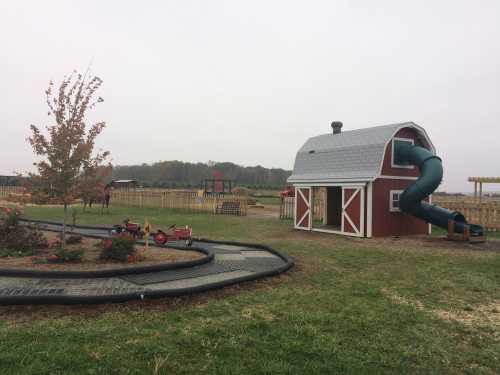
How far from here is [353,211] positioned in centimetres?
1547

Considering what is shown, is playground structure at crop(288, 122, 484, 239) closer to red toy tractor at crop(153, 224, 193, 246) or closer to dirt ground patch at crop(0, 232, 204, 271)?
red toy tractor at crop(153, 224, 193, 246)

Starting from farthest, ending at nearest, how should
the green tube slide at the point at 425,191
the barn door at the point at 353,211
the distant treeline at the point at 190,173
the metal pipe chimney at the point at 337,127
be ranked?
the distant treeline at the point at 190,173 → the metal pipe chimney at the point at 337,127 → the barn door at the point at 353,211 → the green tube slide at the point at 425,191

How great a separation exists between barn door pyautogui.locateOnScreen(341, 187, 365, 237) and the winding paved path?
23.1 ft

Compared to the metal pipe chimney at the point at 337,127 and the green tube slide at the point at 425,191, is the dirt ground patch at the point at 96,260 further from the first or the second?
the metal pipe chimney at the point at 337,127

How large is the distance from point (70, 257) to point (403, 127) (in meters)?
13.8

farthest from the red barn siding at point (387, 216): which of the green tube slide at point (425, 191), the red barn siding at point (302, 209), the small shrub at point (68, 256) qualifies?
the small shrub at point (68, 256)

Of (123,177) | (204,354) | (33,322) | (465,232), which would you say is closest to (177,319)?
(204,354)

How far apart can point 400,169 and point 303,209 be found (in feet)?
15.8

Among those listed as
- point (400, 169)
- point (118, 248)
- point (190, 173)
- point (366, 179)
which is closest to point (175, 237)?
point (118, 248)

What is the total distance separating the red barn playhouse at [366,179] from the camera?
49.5 feet

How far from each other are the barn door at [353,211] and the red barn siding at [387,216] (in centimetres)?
51

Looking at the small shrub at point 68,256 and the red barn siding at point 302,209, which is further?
the red barn siding at point 302,209

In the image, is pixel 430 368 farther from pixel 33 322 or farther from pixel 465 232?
pixel 465 232

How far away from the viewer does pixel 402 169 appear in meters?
16.0
